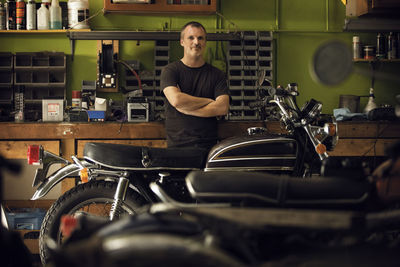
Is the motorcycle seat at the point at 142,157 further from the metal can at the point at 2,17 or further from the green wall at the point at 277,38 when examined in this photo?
the metal can at the point at 2,17

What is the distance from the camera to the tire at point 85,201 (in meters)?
3.05

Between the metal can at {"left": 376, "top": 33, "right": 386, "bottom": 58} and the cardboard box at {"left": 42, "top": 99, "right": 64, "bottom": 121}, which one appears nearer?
the cardboard box at {"left": 42, "top": 99, "right": 64, "bottom": 121}

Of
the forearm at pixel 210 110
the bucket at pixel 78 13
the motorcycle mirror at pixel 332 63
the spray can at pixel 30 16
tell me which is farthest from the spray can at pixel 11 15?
the motorcycle mirror at pixel 332 63

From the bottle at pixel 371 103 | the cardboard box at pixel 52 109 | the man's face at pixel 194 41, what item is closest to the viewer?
the man's face at pixel 194 41

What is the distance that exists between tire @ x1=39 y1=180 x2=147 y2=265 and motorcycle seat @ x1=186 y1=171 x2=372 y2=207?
52.1 inches

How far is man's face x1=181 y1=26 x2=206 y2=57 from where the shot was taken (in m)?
4.01

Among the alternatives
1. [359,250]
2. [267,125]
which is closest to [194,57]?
[267,125]

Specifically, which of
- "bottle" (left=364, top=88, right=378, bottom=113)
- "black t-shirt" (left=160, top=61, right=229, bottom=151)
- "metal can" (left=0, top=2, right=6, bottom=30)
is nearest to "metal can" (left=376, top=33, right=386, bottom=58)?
"bottle" (left=364, top=88, right=378, bottom=113)

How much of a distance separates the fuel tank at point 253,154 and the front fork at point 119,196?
485 millimetres

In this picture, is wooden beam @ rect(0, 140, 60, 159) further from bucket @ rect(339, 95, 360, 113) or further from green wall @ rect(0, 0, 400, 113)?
bucket @ rect(339, 95, 360, 113)

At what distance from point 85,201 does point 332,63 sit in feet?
6.16

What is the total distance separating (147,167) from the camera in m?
3.09

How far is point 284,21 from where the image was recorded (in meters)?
5.61

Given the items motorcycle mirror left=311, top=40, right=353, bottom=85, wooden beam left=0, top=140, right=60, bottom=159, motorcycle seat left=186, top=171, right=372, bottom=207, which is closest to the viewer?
motorcycle mirror left=311, top=40, right=353, bottom=85
